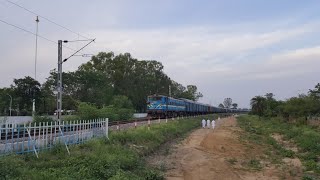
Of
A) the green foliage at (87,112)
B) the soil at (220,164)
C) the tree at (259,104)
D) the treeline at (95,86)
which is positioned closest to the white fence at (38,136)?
the soil at (220,164)

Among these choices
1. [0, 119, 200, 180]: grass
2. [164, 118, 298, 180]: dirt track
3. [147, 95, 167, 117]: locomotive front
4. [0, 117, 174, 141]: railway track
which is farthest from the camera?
[147, 95, 167, 117]: locomotive front

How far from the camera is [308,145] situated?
26578mm

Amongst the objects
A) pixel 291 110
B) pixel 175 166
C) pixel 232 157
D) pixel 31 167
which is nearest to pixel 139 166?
pixel 175 166

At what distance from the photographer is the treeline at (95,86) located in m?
68.0

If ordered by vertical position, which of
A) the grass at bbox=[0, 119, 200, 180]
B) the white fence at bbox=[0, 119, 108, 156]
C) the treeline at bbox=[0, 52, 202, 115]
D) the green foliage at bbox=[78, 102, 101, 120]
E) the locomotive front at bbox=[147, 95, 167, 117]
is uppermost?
the treeline at bbox=[0, 52, 202, 115]

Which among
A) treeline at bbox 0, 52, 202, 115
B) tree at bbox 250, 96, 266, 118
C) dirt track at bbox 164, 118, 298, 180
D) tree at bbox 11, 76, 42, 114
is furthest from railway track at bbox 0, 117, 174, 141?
tree at bbox 250, 96, 266, 118

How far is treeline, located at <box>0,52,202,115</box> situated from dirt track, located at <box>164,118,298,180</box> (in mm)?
22318

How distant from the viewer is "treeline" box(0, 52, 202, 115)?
223ft

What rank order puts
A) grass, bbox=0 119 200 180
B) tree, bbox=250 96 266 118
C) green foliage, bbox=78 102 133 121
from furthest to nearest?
tree, bbox=250 96 266 118, green foliage, bbox=78 102 133 121, grass, bbox=0 119 200 180

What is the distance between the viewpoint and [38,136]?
15875 millimetres

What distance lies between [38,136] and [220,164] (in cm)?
857

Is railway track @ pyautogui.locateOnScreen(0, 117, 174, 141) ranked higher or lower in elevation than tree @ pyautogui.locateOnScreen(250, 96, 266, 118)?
lower

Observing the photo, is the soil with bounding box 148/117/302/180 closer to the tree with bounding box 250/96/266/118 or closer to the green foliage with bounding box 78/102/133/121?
the green foliage with bounding box 78/102/133/121

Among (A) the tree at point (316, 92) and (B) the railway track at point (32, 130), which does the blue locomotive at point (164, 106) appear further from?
(B) the railway track at point (32, 130)
